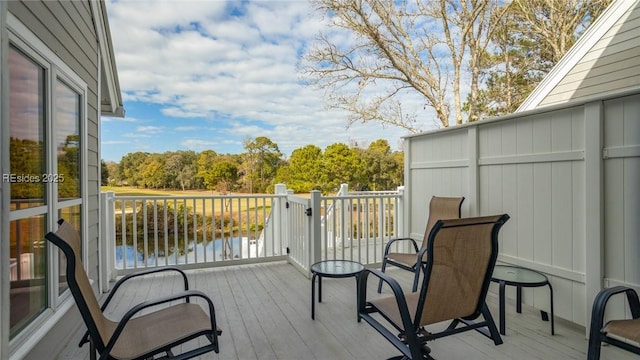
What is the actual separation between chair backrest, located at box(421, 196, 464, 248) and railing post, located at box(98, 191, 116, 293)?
351cm

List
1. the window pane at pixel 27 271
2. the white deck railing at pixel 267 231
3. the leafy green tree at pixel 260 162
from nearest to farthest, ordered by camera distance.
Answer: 1. the window pane at pixel 27 271
2. the white deck railing at pixel 267 231
3. the leafy green tree at pixel 260 162

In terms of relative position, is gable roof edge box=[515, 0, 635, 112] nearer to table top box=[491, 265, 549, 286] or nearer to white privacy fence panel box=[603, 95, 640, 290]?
white privacy fence panel box=[603, 95, 640, 290]

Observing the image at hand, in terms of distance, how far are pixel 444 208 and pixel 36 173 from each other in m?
3.56

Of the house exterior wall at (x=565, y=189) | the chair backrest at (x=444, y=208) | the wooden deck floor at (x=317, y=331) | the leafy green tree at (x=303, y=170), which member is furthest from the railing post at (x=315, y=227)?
the leafy green tree at (x=303, y=170)

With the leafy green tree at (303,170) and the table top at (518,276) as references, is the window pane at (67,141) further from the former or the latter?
the leafy green tree at (303,170)

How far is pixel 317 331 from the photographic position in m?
2.70

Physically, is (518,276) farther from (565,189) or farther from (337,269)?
(337,269)

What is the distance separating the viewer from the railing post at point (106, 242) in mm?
3592

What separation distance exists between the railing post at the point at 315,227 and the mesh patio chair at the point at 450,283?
2.09 metres

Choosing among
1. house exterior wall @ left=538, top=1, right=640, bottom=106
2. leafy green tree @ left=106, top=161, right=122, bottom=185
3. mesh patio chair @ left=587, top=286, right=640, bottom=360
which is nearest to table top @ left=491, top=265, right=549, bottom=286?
mesh patio chair @ left=587, top=286, right=640, bottom=360

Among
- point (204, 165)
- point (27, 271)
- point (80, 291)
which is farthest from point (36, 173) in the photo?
point (204, 165)

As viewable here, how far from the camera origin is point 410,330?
1754 mm

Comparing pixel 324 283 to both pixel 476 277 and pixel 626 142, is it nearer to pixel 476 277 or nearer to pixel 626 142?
pixel 476 277

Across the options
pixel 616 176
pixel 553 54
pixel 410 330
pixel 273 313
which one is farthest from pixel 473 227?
pixel 553 54
